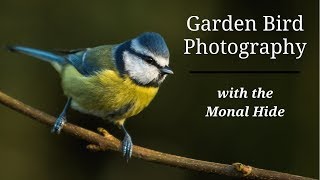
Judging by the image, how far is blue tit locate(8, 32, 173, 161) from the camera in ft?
5.92

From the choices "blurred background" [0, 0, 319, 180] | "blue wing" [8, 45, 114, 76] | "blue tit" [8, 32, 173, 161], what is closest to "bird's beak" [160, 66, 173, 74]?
"blue tit" [8, 32, 173, 161]

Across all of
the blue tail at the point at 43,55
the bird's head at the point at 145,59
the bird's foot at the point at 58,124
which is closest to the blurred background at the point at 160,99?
the blue tail at the point at 43,55

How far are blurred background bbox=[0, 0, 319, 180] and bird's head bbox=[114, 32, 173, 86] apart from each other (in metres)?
0.27

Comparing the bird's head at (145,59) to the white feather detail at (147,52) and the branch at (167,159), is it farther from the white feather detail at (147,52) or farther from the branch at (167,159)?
the branch at (167,159)

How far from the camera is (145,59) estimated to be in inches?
72.1

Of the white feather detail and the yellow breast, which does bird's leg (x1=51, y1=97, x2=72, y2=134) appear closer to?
the yellow breast

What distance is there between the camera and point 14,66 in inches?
87.1

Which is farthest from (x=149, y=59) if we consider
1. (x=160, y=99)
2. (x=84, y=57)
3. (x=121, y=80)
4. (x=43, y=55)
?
(x=160, y=99)

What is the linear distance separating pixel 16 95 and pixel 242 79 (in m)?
0.85

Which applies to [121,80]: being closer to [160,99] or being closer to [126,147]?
[126,147]

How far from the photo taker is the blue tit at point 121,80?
5.92 ft

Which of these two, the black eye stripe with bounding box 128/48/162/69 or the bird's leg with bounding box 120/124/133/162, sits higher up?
the black eye stripe with bounding box 128/48/162/69

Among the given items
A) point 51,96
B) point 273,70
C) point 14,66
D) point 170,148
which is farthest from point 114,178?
point 273,70

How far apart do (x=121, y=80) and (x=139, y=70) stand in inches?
2.6
